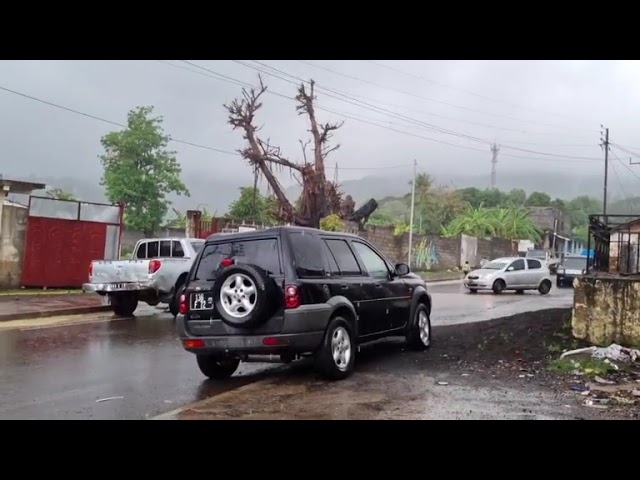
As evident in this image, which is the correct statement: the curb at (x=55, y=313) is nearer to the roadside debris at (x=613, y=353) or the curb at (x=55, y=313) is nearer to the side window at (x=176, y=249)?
the side window at (x=176, y=249)

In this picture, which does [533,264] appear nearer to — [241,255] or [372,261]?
[372,261]

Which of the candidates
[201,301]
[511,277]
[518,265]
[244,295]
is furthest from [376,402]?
[518,265]

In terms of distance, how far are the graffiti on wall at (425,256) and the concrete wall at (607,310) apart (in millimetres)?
30668

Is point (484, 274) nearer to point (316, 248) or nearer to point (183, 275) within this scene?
point (183, 275)

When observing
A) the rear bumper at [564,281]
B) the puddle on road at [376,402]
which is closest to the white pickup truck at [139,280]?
the puddle on road at [376,402]

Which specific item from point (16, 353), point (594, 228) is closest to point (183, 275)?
point (16, 353)

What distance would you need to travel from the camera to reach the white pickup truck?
46.2 feet

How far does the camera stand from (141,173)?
38.7 m

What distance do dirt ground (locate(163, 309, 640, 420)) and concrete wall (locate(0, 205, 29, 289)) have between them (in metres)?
12.7

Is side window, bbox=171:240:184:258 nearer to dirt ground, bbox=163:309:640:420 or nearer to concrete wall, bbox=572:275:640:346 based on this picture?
dirt ground, bbox=163:309:640:420

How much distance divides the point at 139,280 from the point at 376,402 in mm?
9254

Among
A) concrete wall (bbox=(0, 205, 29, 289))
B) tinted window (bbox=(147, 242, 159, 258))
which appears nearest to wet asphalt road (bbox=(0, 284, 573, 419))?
tinted window (bbox=(147, 242, 159, 258))

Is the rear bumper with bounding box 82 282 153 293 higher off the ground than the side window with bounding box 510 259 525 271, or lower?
lower

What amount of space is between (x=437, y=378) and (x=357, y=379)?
927 mm
